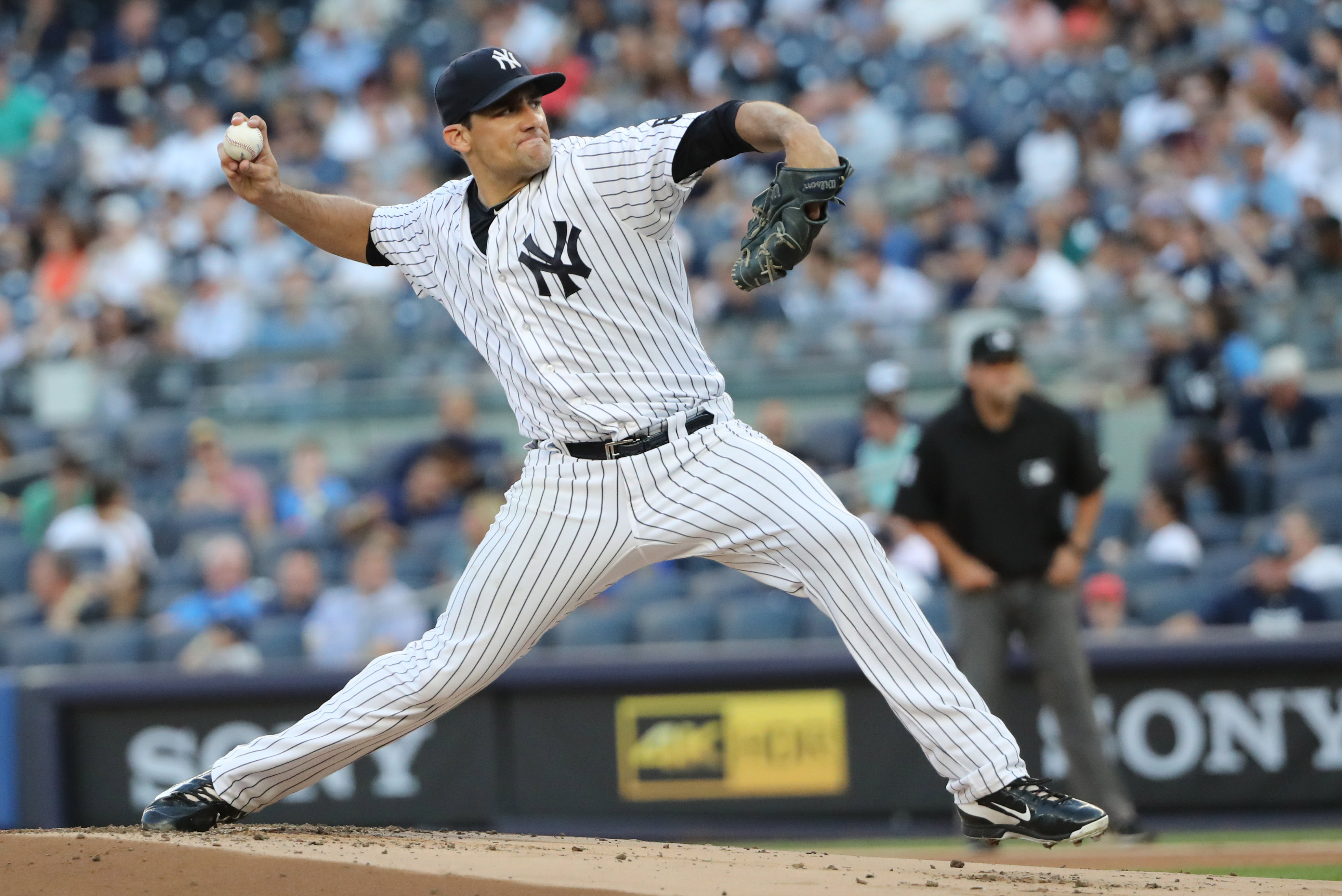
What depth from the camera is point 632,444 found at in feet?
12.2

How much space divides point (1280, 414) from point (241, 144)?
560cm

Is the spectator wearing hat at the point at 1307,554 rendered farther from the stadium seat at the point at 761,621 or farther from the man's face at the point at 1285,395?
the stadium seat at the point at 761,621

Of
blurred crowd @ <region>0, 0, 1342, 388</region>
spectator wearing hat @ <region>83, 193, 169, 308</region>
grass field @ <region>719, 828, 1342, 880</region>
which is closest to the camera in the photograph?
grass field @ <region>719, 828, 1342, 880</region>

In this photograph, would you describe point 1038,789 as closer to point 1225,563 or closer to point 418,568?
point 1225,563

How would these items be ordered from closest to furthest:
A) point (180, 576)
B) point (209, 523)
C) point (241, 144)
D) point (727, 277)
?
point (241, 144), point (180, 576), point (209, 523), point (727, 277)

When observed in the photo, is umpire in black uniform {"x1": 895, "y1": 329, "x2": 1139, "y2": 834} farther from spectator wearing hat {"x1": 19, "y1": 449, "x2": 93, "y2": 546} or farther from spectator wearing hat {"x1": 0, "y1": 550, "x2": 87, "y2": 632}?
spectator wearing hat {"x1": 19, "y1": 449, "x2": 93, "y2": 546}

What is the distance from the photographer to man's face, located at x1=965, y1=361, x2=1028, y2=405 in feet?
19.4

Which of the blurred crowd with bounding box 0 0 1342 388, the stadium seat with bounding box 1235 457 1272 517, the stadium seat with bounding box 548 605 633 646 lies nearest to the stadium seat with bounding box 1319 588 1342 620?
the stadium seat with bounding box 1235 457 1272 517

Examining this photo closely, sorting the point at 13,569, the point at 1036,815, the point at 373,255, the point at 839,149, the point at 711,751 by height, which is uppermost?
the point at 839,149

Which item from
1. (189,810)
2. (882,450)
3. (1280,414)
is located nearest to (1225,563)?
(1280,414)

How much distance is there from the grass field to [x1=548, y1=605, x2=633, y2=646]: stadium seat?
133 cm

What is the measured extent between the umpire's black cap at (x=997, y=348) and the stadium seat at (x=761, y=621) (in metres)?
1.80

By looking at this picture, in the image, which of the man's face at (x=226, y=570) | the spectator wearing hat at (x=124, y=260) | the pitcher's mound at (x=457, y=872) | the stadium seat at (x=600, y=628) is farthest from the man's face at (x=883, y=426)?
the spectator wearing hat at (x=124, y=260)

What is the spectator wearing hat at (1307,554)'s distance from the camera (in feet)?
23.0
